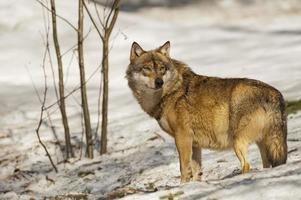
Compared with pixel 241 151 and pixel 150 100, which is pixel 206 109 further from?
pixel 150 100

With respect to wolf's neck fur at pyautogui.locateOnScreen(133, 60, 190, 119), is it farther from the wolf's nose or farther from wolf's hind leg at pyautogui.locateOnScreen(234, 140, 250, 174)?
wolf's hind leg at pyautogui.locateOnScreen(234, 140, 250, 174)

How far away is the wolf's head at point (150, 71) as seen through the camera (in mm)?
7673

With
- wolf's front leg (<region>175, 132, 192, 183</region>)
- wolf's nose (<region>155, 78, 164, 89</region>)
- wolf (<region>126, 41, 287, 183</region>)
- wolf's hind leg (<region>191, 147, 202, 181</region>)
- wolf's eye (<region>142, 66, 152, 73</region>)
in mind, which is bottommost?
wolf's hind leg (<region>191, 147, 202, 181</region>)

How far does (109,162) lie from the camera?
9898 mm

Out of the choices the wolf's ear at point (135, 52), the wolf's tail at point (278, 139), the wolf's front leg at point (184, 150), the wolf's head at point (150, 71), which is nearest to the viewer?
the wolf's tail at point (278, 139)

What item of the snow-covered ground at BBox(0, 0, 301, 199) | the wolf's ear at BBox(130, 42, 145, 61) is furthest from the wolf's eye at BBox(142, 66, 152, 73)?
the snow-covered ground at BBox(0, 0, 301, 199)

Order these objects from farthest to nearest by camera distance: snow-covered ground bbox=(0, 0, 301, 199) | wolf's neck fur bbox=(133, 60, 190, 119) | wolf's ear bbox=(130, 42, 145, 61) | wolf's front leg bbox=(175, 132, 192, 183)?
wolf's ear bbox=(130, 42, 145, 61) → wolf's neck fur bbox=(133, 60, 190, 119) → wolf's front leg bbox=(175, 132, 192, 183) → snow-covered ground bbox=(0, 0, 301, 199)

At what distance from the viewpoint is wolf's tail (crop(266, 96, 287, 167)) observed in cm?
690

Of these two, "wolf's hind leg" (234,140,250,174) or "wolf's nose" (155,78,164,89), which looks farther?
"wolf's nose" (155,78,164,89)

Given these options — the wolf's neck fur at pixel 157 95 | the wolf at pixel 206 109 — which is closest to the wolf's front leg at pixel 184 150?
the wolf at pixel 206 109

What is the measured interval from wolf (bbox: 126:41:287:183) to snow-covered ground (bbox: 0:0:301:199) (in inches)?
14.2

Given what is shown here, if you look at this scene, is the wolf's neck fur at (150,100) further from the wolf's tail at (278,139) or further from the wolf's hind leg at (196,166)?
the wolf's tail at (278,139)

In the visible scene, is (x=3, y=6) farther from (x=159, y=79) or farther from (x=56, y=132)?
(x=159, y=79)

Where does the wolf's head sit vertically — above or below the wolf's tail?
above
